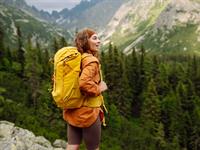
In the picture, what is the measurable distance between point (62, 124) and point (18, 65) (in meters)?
29.6

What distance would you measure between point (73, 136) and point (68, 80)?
145 centimetres

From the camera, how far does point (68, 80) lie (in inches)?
395

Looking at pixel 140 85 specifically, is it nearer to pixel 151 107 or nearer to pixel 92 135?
pixel 151 107

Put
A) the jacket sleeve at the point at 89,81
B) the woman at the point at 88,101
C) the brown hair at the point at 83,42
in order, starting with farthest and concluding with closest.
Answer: the brown hair at the point at 83,42, the woman at the point at 88,101, the jacket sleeve at the point at 89,81

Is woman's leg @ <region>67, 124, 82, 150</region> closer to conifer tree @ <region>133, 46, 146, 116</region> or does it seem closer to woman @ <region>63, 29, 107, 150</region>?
woman @ <region>63, 29, 107, 150</region>

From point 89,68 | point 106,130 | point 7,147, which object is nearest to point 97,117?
point 89,68

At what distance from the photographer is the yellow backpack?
10.0m

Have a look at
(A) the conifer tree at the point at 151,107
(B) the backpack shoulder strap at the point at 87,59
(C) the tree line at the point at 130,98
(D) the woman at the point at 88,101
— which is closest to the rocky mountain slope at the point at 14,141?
(D) the woman at the point at 88,101

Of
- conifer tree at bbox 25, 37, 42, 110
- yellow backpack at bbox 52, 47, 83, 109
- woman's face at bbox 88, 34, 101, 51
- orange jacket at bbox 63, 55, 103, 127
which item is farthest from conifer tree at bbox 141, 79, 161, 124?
yellow backpack at bbox 52, 47, 83, 109

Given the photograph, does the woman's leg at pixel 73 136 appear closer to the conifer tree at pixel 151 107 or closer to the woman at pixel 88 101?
the woman at pixel 88 101

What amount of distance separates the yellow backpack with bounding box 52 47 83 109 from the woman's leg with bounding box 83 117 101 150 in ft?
1.94

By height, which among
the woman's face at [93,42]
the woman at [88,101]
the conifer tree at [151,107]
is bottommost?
the conifer tree at [151,107]

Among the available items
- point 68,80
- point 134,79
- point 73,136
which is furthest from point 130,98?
point 68,80

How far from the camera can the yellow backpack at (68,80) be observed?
10.0 m
